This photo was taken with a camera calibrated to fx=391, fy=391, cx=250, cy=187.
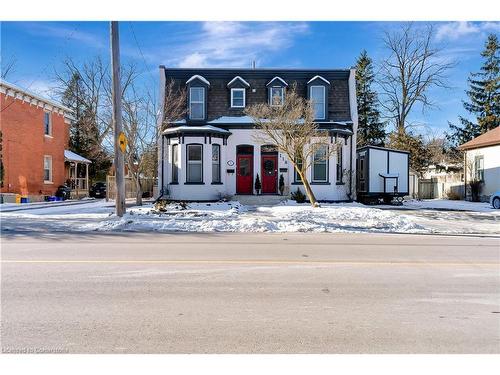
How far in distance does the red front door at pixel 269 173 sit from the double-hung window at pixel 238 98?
344 centimetres

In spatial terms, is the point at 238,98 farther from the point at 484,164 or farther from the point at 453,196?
the point at 453,196

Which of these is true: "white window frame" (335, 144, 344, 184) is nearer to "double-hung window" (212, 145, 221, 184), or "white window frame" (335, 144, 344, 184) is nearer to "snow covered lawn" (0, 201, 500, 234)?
"snow covered lawn" (0, 201, 500, 234)

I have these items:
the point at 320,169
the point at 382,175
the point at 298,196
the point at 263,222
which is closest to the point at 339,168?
the point at 320,169

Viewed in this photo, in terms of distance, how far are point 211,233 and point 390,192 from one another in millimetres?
14537

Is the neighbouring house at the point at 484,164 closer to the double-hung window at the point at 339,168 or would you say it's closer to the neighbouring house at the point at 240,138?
the neighbouring house at the point at 240,138

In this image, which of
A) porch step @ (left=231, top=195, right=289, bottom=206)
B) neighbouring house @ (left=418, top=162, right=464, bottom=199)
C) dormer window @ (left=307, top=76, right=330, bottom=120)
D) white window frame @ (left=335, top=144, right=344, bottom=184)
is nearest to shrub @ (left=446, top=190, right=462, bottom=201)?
neighbouring house @ (left=418, top=162, right=464, bottom=199)

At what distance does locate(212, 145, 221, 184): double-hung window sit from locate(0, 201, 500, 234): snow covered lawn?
4752 mm

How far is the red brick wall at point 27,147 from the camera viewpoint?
2338 centimetres

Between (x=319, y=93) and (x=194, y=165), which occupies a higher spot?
(x=319, y=93)

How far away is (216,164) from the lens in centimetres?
2208

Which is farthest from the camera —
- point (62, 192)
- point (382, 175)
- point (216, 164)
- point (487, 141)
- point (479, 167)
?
point (62, 192)

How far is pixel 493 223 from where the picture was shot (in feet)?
49.0

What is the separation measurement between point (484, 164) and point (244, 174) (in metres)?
16.4

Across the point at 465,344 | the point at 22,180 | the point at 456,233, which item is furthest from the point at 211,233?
the point at 22,180
